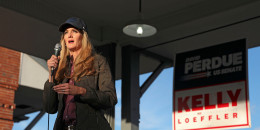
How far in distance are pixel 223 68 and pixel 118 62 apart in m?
2.47

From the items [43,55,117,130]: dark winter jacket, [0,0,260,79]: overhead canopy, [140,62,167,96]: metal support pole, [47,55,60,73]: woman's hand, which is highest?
[0,0,260,79]: overhead canopy

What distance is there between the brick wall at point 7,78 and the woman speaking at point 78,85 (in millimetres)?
Answer: 8407

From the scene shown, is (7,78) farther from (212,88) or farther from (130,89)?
(212,88)

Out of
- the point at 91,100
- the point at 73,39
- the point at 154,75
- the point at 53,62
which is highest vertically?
Answer: the point at 154,75

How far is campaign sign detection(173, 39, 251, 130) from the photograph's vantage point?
235 inches

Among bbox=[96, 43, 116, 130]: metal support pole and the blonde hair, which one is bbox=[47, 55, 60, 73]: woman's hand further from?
bbox=[96, 43, 116, 130]: metal support pole

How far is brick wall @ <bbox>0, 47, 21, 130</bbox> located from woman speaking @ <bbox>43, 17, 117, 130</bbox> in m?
8.41

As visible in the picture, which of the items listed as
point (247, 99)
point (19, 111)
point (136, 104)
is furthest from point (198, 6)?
point (19, 111)

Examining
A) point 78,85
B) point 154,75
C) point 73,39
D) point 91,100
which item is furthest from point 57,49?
point 154,75

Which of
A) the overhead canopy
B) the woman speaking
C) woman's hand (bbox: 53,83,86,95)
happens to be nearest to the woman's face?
the woman speaking

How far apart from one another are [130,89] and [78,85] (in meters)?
5.14

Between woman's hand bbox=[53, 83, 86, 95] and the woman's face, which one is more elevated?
the woman's face

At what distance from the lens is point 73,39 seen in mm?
2018

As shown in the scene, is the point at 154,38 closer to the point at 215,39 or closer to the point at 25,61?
the point at 215,39
